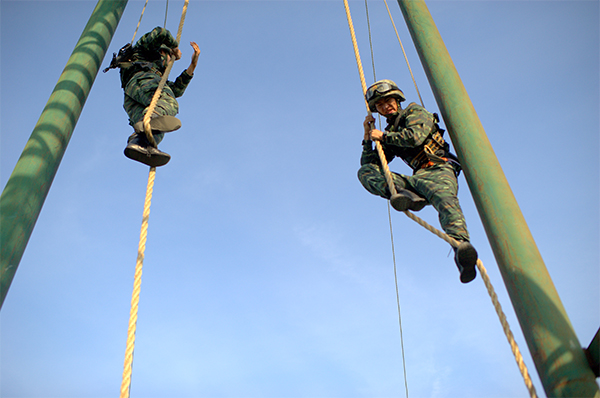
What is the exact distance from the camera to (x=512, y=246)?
2443 millimetres

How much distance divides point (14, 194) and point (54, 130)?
0.55 metres

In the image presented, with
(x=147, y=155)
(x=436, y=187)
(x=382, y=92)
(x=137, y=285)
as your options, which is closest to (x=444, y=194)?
(x=436, y=187)

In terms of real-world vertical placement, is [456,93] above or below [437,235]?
above

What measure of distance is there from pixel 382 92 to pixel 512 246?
188cm

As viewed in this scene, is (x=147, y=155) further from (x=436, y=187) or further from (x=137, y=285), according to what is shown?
(x=436, y=187)

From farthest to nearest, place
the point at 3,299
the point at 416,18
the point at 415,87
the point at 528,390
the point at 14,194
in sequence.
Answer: the point at 415,87 → the point at 416,18 → the point at 14,194 → the point at 3,299 → the point at 528,390

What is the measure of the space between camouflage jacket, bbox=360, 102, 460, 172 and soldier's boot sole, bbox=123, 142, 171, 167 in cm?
153

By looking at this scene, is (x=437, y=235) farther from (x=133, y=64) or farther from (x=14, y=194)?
(x=133, y=64)

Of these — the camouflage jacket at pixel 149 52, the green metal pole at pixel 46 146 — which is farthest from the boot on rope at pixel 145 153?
the camouflage jacket at pixel 149 52

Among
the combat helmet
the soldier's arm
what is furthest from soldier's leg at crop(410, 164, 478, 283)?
the soldier's arm

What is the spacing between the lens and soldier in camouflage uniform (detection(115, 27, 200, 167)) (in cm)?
356

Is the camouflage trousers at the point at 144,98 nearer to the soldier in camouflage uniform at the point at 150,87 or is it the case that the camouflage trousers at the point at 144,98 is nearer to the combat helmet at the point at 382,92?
the soldier in camouflage uniform at the point at 150,87

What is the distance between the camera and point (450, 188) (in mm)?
3201

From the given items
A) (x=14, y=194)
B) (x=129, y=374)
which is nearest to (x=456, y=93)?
(x=129, y=374)
